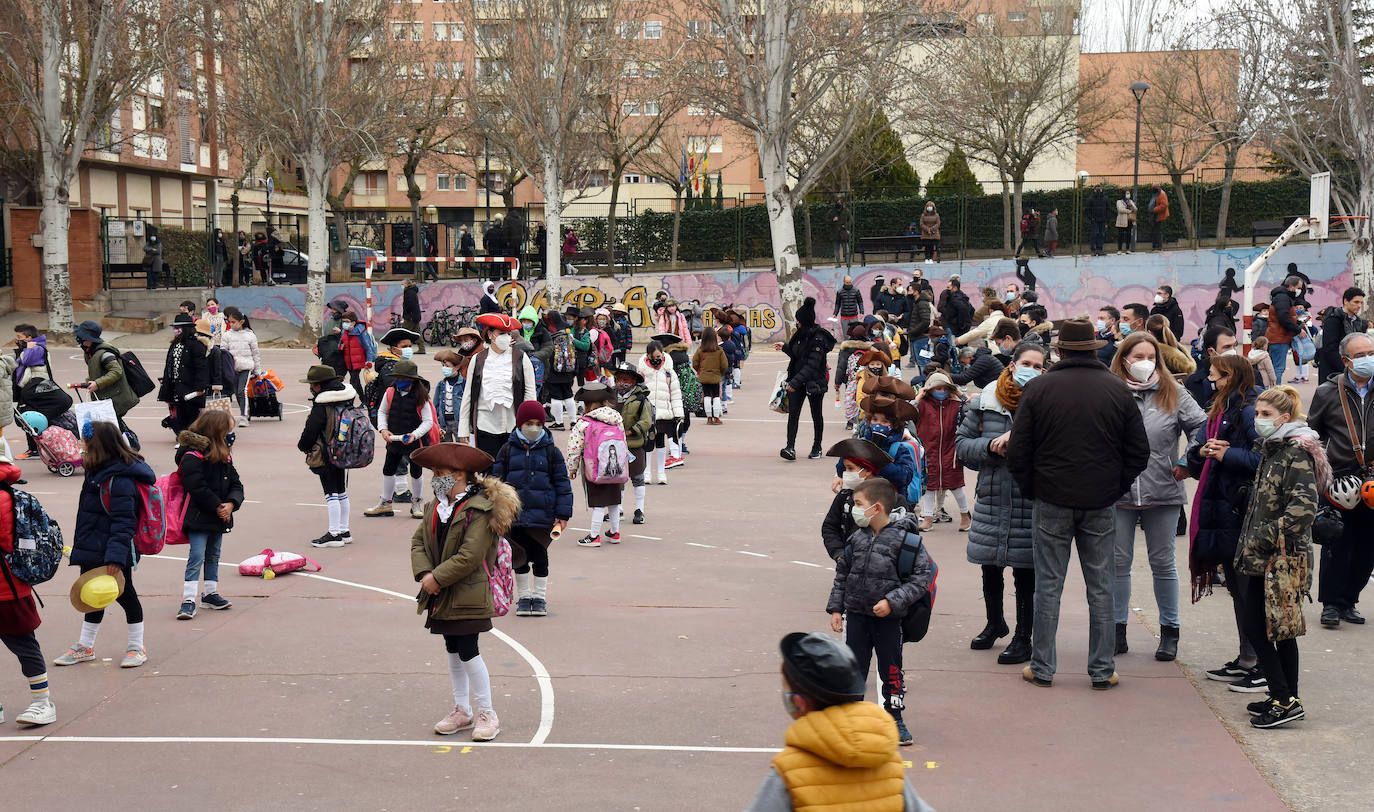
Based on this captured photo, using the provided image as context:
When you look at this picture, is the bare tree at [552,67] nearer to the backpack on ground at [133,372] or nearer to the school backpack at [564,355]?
the school backpack at [564,355]

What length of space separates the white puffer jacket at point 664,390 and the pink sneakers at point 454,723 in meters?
7.83

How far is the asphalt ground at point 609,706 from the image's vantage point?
6125 millimetres

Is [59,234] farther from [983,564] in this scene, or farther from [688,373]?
[983,564]

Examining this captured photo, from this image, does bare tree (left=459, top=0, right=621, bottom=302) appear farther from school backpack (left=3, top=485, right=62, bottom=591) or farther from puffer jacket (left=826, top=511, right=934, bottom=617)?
puffer jacket (left=826, top=511, right=934, bottom=617)

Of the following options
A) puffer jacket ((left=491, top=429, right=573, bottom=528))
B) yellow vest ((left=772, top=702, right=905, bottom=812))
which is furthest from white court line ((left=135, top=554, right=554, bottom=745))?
yellow vest ((left=772, top=702, right=905, bottom=812))

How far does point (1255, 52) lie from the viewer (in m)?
34.8

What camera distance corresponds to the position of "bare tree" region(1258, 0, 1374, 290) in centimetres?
3231

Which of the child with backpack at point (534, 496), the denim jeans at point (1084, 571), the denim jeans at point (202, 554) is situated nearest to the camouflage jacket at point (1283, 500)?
the denim jeans at point (1084, 571)

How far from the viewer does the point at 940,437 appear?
38.7 feet

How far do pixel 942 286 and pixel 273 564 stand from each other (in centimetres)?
2929

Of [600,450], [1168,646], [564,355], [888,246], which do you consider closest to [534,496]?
[600,450]

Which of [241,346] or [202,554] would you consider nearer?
[202,554]

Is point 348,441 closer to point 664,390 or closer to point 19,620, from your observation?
point 664,390

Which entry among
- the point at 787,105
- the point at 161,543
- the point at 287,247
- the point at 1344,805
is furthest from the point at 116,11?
the point at 1344,805
